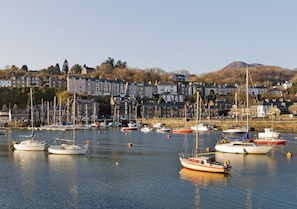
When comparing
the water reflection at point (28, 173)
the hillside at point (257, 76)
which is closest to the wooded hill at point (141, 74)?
the hillside at point (257, 76)

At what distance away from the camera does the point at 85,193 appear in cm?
1941

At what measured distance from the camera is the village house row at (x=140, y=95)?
324 feet

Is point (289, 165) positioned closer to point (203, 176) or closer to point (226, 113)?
point (203, 176)

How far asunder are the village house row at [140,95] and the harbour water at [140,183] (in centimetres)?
5835

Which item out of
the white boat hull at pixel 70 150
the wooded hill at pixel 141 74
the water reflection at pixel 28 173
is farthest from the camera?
the wooded hill at pixel 141 74

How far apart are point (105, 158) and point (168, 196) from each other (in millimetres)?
14112

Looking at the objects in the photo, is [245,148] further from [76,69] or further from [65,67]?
[65,67]

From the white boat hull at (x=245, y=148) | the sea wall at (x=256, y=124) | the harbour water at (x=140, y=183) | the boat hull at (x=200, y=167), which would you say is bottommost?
the harbour water at (x=140, y=183)

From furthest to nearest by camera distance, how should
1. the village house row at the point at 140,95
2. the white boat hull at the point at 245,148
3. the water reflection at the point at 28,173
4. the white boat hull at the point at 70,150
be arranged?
Result: the village house row at the point at 140,95
the white boat hull at the point at 245,148
the white boat hull at the point at 70,150
the water reflection at the point at 28,173

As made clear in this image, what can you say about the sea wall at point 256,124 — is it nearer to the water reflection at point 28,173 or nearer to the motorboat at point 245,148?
the motorboat at point 245,148

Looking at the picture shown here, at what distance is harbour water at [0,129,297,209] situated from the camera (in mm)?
17594

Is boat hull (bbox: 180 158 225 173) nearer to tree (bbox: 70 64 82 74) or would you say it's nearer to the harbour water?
the harbour water

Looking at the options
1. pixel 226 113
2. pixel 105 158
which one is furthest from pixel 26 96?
pixel 105 158

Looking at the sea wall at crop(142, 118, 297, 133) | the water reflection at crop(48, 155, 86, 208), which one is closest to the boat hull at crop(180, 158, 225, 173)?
the water reflection at crop(48, 155, 86, 208)
